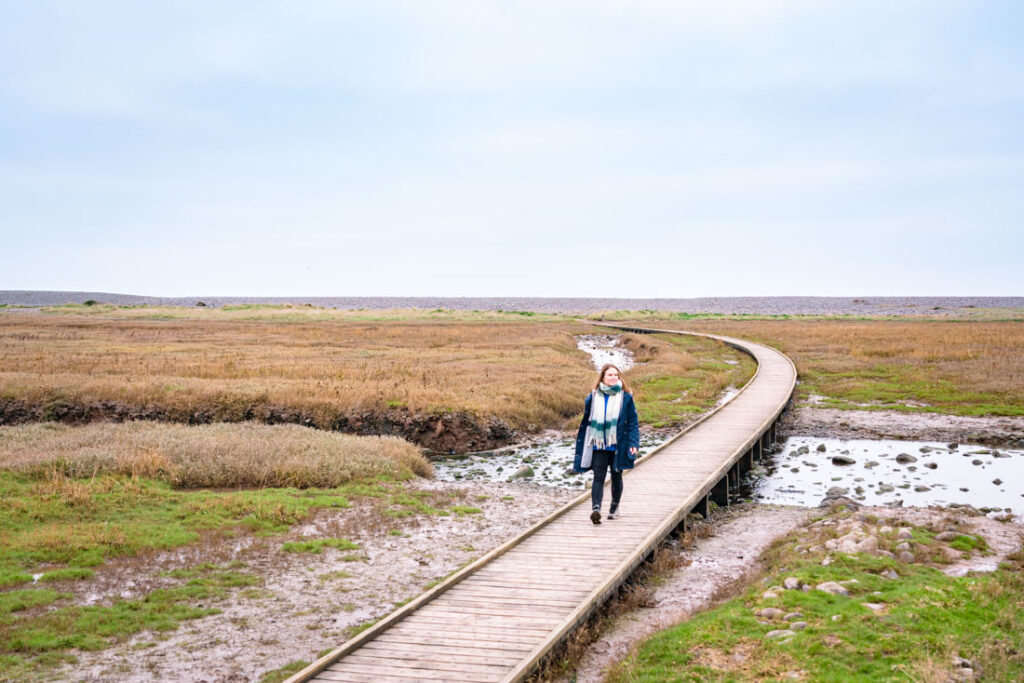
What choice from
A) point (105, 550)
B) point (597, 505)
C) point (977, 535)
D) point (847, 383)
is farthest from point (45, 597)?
point (847, 383)

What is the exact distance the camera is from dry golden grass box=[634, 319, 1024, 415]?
98.6ft

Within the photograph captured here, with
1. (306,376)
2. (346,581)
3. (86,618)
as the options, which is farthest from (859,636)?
(306,376)

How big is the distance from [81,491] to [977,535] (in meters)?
16.0

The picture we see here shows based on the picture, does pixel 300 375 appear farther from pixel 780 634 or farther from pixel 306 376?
pixel 780 634

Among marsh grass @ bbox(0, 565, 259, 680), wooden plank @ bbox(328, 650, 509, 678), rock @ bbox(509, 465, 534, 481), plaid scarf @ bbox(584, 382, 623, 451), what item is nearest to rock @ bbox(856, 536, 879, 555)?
plaid scarf @ bbox(584, 382, 623, 451)

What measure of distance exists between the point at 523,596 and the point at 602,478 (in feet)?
10.9

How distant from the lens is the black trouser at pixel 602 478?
493 inches

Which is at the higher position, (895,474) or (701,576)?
(895,474)

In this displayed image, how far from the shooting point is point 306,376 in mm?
31281

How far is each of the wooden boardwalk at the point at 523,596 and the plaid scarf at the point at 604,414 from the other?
5.02 ft

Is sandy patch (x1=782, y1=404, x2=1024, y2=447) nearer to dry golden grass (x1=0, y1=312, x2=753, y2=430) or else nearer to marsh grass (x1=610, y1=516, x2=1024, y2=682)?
dry golden grass (x1=0, y1=312, x2=753, y2=430)

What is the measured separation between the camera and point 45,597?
10547mm

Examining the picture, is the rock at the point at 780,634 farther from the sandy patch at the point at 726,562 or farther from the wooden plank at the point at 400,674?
the wooden plank at the point at 400,674

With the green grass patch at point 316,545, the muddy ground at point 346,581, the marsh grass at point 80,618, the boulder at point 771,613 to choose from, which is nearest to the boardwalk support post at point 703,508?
the muddy ground at point 346,581
